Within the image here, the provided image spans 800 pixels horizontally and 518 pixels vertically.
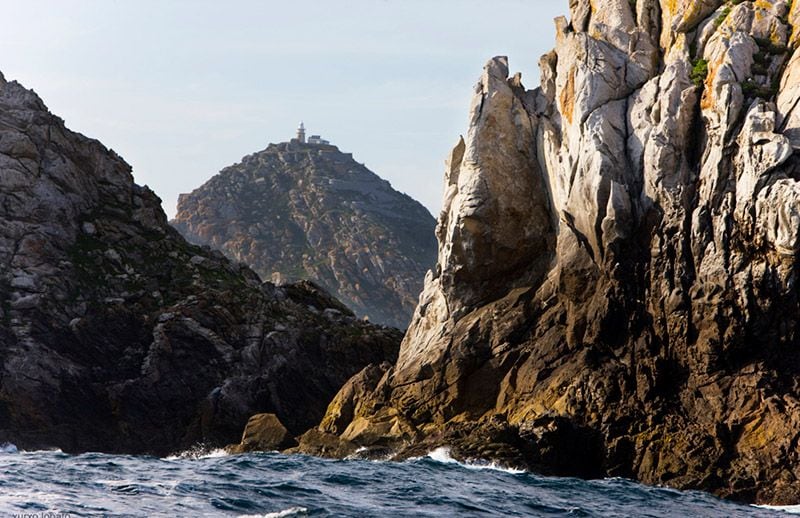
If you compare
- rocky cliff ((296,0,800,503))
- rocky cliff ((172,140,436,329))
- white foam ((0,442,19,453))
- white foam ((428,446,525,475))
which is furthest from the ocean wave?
rocky cliff ((172,140,436,329))

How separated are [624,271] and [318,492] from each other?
51.6 feet

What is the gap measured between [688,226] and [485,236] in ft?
37.4

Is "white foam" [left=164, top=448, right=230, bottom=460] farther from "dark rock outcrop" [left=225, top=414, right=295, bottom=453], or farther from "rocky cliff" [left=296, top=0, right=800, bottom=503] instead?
"rocky cliff" [left=296, top=0, right=800, bottom=503]

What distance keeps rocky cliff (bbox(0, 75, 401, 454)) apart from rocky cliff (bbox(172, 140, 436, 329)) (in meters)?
80.8

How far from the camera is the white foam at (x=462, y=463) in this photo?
40656 mm

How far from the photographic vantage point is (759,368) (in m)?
38.2

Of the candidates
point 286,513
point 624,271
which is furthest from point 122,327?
point 286,513

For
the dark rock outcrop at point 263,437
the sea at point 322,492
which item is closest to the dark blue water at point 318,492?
the sea at point 322,492

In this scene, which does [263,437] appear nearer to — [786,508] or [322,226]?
[786,508]

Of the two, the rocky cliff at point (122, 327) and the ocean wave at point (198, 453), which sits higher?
the rocky cliff at point (122, 327)

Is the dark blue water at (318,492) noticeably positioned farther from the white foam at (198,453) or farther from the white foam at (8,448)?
the white foam at (8,448)

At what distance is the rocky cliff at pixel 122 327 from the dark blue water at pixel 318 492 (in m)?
11.8

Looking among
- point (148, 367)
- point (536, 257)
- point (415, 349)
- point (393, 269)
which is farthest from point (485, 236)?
point (393, 269)

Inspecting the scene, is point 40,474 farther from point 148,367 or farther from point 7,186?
point 7,186
